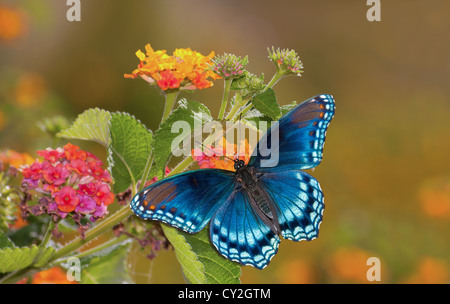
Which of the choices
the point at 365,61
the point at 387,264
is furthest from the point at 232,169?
the point at 365,61

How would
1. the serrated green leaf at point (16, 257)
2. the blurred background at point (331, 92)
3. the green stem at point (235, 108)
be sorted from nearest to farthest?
the serrated green leaf at point (16, 257), the green stem at point (235, 108), the blurred background at point (331, 92)

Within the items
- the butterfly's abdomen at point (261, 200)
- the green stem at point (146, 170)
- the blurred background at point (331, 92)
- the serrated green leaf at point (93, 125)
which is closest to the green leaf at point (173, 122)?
the green stem at point (146, 170)

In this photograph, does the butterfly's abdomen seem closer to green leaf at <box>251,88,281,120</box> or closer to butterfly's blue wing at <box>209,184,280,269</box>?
butterfly's blue wing at <box>209,184,280,269</box>

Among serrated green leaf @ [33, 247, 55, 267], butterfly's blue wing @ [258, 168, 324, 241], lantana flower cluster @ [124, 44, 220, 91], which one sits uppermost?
lantana flower cluster @ [124, 44, 220, 91]

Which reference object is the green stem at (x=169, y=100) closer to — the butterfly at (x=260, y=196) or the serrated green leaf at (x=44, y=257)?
the butterfly at (x=260, y=196)

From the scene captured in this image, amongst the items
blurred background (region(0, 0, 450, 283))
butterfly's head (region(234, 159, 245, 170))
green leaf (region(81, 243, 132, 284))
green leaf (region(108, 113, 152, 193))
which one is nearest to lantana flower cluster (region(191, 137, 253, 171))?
butterfly's head (region(234, 159, 245, 170))

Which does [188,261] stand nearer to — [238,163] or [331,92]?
[238,163]
